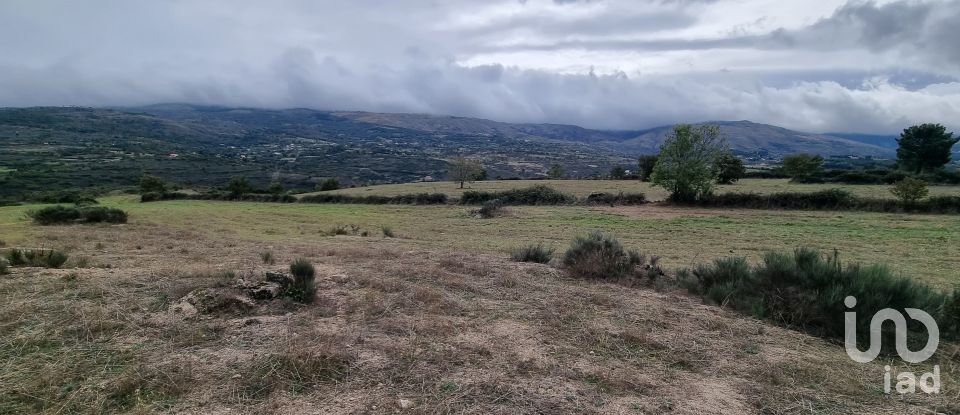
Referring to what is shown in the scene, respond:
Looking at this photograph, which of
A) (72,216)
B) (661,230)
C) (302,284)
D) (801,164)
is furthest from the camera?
(801,164)

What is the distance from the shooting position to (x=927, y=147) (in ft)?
180

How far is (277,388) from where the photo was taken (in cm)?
457

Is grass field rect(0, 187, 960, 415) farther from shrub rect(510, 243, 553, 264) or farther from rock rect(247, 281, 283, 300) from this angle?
shrub rect(510, 243, 553, 264)

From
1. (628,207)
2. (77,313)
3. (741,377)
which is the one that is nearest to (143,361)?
(77,313)

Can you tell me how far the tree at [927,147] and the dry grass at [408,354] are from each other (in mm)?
66880

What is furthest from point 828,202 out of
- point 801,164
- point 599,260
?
point 801,164

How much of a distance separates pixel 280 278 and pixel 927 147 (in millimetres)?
72957

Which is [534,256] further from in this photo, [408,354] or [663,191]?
Result: [663,191]

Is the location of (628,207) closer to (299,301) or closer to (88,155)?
(299,301)

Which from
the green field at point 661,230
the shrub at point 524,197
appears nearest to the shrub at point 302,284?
the green field at point 661,230

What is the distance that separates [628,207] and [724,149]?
782 centimetres

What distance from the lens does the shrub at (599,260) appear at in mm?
9797

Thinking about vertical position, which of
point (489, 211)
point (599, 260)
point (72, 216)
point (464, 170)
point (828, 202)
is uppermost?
point (464, 170)

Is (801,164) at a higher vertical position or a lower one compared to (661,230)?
higher
